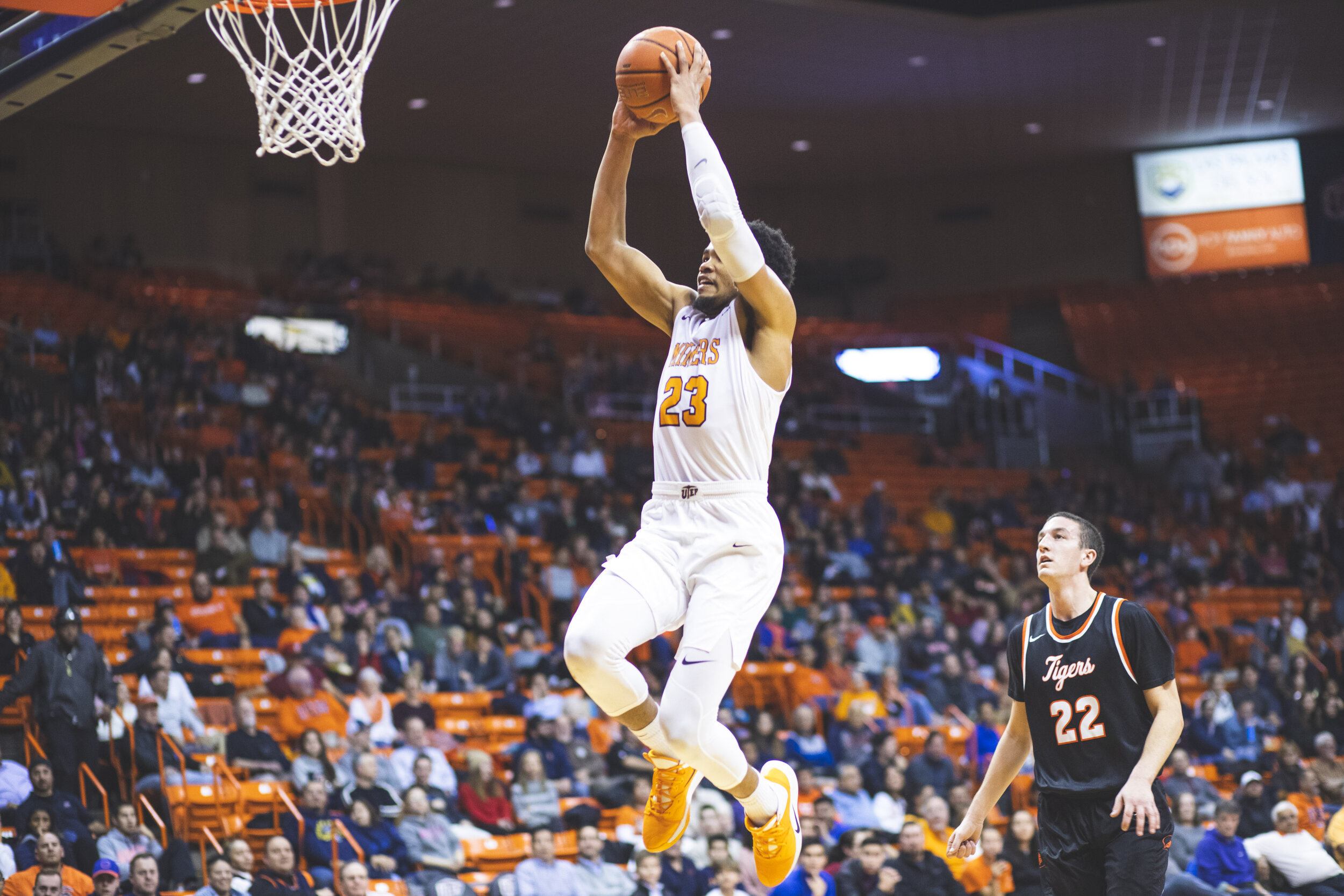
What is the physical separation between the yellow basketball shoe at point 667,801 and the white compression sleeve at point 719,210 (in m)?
1.90

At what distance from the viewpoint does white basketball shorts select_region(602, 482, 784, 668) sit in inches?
206

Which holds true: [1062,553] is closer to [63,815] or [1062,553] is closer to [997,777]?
[997,777]

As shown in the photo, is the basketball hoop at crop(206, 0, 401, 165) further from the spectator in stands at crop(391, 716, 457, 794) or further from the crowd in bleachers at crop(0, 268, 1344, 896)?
the spectator in stands at crop(391, 716, 457, 794)

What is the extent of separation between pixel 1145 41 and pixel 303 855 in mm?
17011

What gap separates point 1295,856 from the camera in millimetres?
11516

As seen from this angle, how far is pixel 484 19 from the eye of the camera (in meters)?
18.9

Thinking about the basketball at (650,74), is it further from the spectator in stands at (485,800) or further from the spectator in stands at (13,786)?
the spectator in stands at (485,800)

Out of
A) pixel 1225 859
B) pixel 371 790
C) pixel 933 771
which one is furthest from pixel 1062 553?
pixel 933 771

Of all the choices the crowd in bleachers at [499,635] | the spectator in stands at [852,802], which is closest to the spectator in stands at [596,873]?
the crowd in bleachers at [499,635]

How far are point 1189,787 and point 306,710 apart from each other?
25.0 feet

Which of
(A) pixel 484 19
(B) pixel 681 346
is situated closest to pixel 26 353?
(A) pixel 484 19

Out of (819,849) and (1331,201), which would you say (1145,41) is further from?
(819,849)

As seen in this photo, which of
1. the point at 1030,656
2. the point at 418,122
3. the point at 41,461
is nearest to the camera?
the point at 1030,656

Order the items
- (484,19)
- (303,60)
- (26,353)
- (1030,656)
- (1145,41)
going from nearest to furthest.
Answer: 1. (1030,656)
2. (303,60)
3. (26,353)
4. (484,19)
5. (1145,41)
